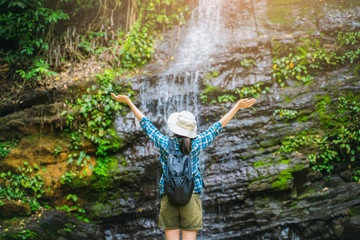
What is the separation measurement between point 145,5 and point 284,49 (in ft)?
17.9

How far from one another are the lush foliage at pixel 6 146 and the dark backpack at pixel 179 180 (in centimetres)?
593

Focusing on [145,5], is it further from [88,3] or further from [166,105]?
[166,105]

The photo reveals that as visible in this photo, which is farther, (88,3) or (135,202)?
(88,3)

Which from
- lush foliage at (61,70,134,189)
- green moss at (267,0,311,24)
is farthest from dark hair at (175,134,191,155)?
green moss at (267,0,311,24)

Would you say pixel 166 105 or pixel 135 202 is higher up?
pixel 166 105

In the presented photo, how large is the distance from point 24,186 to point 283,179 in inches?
234

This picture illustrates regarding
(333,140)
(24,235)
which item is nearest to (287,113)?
(333,140)

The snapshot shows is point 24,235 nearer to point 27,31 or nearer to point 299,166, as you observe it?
point 299,166

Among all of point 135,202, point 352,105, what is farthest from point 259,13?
point 135,202

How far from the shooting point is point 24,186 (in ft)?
20.4

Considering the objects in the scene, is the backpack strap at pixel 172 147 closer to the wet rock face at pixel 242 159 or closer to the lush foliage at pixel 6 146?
the wet rock face at pixel 242 159

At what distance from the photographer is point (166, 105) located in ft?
22.6

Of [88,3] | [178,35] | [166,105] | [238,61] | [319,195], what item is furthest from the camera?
[178,35]

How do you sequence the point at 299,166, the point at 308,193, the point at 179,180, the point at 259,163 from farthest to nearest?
the point at 259,163 < the point at 299,166 < the point at 308,193 < the point at 179,180
